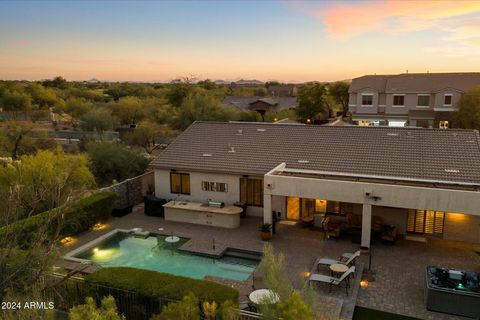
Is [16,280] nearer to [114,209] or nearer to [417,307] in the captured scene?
[417,307]

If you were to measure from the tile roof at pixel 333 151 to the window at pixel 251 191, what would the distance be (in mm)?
764

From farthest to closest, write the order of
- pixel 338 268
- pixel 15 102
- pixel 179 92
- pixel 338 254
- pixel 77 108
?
pixel 15 102 < pixel 179 92 < pixel 77 108 < pixel 338 254 < pixel 338 268

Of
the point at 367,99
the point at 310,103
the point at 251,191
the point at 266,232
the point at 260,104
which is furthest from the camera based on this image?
the point at 260,104

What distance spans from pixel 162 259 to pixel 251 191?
6.66 meters

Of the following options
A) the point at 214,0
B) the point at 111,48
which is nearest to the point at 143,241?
the point at 214,0

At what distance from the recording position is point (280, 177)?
18219 mm

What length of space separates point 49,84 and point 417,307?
13503 cm

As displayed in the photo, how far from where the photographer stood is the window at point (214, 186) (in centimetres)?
2196

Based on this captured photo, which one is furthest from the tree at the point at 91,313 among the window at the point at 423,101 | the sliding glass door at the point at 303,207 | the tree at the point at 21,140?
the window at the point at 423,101

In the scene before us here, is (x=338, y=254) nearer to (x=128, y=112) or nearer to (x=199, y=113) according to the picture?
(x=199, y=113)

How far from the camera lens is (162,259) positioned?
1734 cm

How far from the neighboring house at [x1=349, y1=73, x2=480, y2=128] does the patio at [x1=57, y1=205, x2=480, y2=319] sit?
35.0 m

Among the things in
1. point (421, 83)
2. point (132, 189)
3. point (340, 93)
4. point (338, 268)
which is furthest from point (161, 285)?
point (340, 93)

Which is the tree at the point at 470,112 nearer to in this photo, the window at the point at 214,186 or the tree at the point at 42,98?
the window at the point at 214,186
